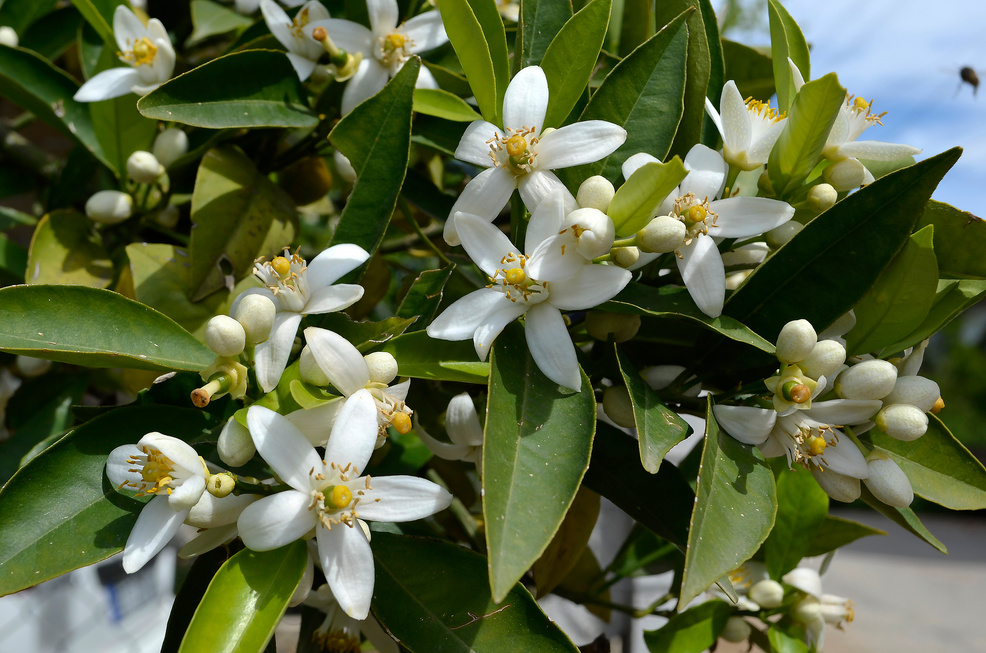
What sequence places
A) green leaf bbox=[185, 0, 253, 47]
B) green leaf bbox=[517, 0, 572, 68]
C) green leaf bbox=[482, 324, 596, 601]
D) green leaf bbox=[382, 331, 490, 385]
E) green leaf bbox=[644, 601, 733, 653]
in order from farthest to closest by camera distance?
1. green leaf bbox=[185, 0, 253, 47]
2. green leaf bbox=[644, 601, 733, 653]
3. green leaf bbox=[517, 0, 572, 68]
4. green leaf bbox=[382, 331, 490, 385]
5. green leaf bbox=[482, 324, 596, 601]

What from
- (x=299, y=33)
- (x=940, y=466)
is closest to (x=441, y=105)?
(x=299, y=33)

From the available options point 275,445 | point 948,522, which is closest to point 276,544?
point 275,445

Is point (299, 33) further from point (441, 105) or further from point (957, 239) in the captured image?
point (957, 239)

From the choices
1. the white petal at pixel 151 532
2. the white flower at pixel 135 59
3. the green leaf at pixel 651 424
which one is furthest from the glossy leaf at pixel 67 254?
the green leaf at pixel 651 424

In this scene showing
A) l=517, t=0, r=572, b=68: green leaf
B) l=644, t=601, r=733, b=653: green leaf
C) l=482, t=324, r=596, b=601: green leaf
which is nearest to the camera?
A: l=482, t=324, r=596, b=601: green leaf

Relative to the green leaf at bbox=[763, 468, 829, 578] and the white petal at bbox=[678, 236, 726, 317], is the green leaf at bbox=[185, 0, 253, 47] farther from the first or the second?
the green leaf at bbox=[763, 468, 829, 578]

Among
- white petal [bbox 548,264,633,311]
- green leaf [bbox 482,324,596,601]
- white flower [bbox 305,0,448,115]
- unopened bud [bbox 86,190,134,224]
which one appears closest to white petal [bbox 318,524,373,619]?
green leaf [bbox 482,324,596,601]

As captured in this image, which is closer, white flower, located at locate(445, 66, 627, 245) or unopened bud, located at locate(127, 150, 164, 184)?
white flower, located at locate(445, 66, 627, 245)
